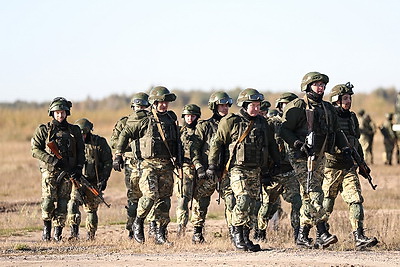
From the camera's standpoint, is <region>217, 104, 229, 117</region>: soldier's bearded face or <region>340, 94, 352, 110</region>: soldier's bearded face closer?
<region>340, 94, 352, 110</region>: soldier's bearded face

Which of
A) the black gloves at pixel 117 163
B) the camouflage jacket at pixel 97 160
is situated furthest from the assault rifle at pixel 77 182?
the black gloves at pixel 117 163

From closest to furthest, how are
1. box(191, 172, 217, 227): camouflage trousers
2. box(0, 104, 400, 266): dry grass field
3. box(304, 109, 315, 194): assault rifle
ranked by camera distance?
box(0, 104, 400, 266): dry grass field < box(304, 109, 315, 194): assault rifle < box(191, 172, 217, 227): camouflage trousers

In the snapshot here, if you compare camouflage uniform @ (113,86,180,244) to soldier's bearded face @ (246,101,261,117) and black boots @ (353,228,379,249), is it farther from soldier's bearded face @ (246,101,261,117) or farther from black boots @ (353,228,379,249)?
black boots @ (353,228,379,249)

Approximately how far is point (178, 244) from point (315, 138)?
2.52m

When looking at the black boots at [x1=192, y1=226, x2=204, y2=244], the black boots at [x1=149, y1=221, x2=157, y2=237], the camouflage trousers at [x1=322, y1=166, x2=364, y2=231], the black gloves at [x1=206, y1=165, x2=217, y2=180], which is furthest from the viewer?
the black boots at [x1=192, y1=226, x2=204, y2=244]

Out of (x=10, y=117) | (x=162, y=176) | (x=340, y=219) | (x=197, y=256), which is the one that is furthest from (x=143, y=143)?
(x=10, y=117)

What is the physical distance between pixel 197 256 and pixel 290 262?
1375mm

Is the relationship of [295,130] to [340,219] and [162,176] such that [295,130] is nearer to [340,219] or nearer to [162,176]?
[162,176]

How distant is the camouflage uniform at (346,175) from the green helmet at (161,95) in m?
2.33

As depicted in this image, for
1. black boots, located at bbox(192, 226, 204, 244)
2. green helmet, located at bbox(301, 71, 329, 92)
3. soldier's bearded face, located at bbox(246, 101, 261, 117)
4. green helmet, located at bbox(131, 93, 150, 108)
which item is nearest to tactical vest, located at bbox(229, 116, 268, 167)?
soldier's bearded face, located at bbox(246, 101, 261, 117)

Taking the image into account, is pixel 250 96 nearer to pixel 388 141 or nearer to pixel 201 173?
pixel 201 173

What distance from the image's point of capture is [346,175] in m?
13.1

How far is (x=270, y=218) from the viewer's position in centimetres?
1466

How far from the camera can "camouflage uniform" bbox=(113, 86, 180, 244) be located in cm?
1347
